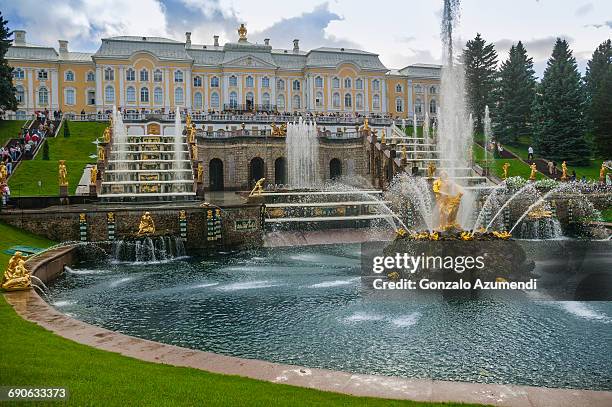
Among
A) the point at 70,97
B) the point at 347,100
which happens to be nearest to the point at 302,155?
the point at 347,100

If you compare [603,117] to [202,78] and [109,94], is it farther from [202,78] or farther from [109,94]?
[109,94]

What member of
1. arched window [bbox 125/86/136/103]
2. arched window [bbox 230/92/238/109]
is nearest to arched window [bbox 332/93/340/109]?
arched window [bbox 230/92/238/109]

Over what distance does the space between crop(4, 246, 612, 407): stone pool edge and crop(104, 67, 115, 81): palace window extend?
6379cm

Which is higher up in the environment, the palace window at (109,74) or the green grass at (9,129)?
the palace window at (109,74)

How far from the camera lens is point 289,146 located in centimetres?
4578

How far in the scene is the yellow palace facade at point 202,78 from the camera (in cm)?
6906

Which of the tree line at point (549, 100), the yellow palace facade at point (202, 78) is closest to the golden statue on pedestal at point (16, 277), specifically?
the tree line at point (549, 100)

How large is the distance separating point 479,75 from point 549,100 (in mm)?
14465

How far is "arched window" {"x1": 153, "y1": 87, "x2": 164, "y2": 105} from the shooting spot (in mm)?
70000

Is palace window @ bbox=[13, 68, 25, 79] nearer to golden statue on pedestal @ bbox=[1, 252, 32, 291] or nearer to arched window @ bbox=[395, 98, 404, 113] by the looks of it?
arched window @ bbox=[395, 98, 404, 113]

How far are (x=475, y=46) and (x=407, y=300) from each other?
60.5 metres

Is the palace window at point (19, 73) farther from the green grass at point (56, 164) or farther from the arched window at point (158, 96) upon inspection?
the green grass at point (56, 164)

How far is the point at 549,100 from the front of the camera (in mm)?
53750

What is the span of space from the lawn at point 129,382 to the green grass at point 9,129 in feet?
143
